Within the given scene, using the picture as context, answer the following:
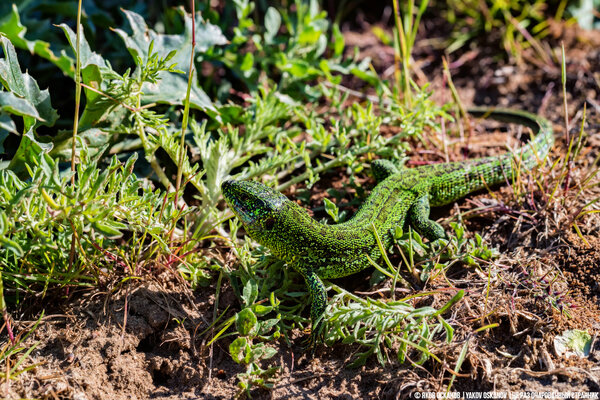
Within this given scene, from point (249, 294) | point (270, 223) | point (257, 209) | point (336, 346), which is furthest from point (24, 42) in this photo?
point (336, 346)

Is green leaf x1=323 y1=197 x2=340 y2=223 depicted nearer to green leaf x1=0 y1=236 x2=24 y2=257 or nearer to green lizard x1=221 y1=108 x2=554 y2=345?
green lizard x1=221 y1=108 x2=554 y2=345

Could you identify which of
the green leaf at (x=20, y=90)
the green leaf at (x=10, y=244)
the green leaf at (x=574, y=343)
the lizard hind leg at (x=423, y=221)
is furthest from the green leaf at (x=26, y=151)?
the green leaf at (x=574, y=343)

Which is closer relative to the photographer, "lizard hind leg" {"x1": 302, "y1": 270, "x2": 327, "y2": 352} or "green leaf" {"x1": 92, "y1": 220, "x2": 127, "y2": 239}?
"green leaf" {"x1": 92, "y1": 220, "x2": 127, "y2": 239}

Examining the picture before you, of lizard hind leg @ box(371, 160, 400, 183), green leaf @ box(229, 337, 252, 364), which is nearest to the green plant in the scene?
lizard hind leg @ box(371, 160, 400, 183)

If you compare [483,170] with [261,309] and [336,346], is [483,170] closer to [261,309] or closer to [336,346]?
[336,346]

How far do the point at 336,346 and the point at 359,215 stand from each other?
1.00 meters

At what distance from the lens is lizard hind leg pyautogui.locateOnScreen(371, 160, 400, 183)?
4.32 metres

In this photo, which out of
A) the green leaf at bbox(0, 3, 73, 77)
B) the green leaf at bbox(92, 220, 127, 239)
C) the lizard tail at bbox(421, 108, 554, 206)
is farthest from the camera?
the lizard tail at bbox(421, 108, 554, 206)

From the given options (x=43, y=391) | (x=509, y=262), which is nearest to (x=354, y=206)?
(x=509, y=262)

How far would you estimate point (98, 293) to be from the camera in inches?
134

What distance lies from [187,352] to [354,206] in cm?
184

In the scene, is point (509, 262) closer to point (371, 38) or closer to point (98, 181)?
point (98, 181)

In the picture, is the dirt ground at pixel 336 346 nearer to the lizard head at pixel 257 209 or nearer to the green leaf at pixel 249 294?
the green leaf at pixel 249 294

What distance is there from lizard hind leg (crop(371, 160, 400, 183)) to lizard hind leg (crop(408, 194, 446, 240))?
1.23 feet
